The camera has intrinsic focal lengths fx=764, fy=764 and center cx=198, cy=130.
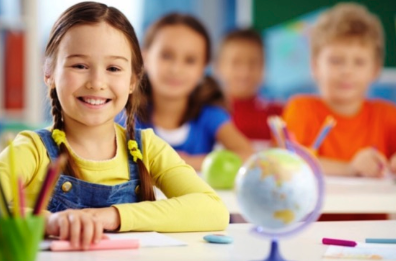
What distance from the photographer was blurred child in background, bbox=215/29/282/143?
4.15 metres

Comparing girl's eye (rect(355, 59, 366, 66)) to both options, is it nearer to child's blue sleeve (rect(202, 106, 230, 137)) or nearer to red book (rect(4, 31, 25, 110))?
child's blue sleeve (rect(202, 106, 230, 137))

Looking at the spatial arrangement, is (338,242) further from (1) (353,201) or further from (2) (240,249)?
(1) (353,201)

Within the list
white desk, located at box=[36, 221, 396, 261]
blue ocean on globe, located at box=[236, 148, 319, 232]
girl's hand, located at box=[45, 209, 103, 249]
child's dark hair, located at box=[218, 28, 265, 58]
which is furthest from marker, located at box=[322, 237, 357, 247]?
child's dark hair, located at box=[218, 28, 265, 58]

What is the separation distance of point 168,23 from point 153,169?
5.58 feet

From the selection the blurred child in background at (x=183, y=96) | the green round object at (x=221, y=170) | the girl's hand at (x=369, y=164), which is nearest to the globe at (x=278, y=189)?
the green round object at (x=221, y=170)

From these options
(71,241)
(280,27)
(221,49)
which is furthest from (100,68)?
(280,27)

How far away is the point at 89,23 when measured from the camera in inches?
59.1

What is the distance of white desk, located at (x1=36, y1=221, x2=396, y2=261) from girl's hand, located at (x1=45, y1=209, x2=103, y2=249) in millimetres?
30

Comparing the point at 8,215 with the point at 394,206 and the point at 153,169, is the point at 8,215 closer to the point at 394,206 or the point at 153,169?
the point at 153,169

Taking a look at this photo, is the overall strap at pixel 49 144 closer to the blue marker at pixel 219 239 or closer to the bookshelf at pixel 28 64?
the blue marker at pixel 219 239

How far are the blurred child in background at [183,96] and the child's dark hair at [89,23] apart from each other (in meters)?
1.50

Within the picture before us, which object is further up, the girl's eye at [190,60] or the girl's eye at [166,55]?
the girl's eye at [166,55]

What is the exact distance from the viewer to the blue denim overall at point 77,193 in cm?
148

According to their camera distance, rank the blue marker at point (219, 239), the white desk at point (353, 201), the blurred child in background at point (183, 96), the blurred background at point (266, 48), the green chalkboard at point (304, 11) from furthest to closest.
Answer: the blurred background at point (266, 48) → the green chalkboard at point (304, 11) → the blurred child in background at point (183, 96) → the white desk at point (353, 201) → the blue marker at point (219, 239)
